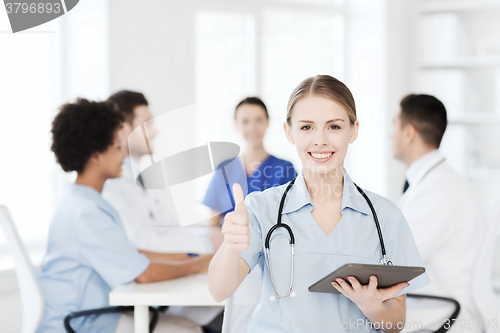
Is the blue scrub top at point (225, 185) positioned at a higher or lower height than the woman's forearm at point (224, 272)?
higher

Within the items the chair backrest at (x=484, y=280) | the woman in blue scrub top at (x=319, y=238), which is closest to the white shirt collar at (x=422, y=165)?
the chair backrest at (x=484, y=280)

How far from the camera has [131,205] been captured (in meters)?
1.94

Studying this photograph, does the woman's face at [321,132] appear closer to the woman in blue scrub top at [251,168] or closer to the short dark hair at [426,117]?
the woman in blue scrub top at [251,168]

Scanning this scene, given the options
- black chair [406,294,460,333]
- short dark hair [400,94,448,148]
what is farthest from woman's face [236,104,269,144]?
black chair [406,294,460,333]

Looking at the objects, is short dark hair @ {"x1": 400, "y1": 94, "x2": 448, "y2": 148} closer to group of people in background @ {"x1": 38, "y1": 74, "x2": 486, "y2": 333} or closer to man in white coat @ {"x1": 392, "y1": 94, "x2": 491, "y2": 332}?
group of people in background @ {"x1": 38, "y1": 74, "x2": 486, "y2": 333}

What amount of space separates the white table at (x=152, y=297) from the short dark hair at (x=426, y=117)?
113 centimetres

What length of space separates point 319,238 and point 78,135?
98 cm

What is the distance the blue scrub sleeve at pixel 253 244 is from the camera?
3.25 ft

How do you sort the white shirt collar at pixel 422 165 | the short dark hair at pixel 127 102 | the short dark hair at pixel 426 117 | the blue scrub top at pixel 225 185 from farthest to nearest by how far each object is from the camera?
the short dark hair at pixel 127 102
the short dark hair at pixel 426 117
the white shirt collar at pixel 422 165
the blue scrub top at pixel 225 185

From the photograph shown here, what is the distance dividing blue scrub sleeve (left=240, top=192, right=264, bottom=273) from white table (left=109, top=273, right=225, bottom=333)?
0.44 metres

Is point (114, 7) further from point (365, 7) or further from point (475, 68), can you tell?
point (475, 68)

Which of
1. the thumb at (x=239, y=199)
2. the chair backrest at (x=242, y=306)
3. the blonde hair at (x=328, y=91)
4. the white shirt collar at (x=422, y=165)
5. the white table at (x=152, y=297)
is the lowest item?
the white table at (x=152, y=297)

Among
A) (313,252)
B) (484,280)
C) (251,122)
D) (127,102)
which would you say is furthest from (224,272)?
(127,102)

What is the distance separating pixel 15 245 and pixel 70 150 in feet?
1.23
